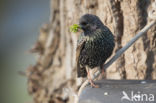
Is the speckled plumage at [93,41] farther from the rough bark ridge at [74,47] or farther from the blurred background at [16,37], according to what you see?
the blurred background at [16,37]

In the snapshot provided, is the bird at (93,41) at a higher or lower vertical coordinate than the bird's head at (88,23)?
lower

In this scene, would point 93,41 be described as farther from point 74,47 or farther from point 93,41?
point 74,47

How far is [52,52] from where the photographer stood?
5496 mm

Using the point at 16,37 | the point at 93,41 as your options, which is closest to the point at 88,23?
the point at 93,41

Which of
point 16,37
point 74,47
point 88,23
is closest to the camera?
point 88,23

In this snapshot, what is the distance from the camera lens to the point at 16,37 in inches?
357

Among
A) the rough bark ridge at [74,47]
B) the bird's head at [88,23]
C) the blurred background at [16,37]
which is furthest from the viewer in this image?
the blurred background at [16,37]

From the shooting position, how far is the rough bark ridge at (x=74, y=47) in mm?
4051

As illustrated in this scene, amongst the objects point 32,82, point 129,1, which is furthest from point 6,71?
point 129,1

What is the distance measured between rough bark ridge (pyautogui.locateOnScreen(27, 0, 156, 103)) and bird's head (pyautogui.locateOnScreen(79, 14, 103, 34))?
1.84 feet

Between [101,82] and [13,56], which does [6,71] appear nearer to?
[13,56]

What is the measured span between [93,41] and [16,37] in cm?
599

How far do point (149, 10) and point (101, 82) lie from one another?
1.11 meters

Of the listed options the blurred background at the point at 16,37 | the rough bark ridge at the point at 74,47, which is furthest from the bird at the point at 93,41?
the blurred background at the point at 16,37
